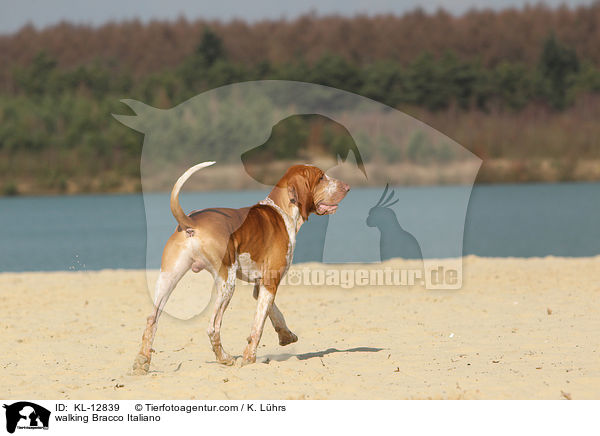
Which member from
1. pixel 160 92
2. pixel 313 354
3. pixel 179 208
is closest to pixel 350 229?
pixel 313 354

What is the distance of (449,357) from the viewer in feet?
27.6

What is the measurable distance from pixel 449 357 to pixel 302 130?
138 feet

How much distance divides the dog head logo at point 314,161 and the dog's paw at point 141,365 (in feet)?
9.00

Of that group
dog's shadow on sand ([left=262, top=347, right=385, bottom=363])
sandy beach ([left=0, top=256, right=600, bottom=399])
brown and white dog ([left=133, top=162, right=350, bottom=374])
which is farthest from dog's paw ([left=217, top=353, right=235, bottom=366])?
dog's shadow on sand ([left=262, top=347, right=385, bottom=363])

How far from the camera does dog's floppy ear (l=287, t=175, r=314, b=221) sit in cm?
801

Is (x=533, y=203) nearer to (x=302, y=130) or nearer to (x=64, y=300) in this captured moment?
(x=302, y=130)

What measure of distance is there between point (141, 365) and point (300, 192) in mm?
2392

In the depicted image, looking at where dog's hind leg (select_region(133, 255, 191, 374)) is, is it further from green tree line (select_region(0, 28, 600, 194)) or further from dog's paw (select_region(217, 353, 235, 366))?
green tree line (select_region(0, 28, 600, 194))
